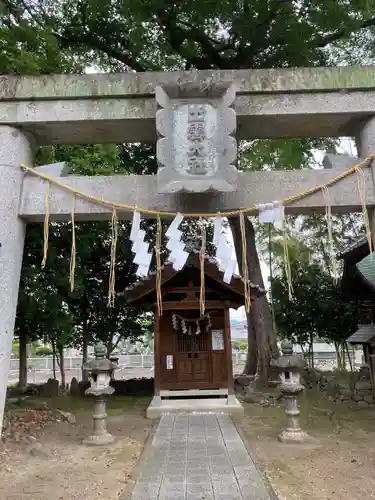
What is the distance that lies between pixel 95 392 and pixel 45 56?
6309mm

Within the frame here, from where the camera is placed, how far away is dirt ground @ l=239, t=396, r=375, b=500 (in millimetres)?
4855

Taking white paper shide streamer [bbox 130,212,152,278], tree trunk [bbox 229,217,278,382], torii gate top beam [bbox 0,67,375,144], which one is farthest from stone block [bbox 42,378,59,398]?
torii gate top beam [bbox 0,67,375,144]

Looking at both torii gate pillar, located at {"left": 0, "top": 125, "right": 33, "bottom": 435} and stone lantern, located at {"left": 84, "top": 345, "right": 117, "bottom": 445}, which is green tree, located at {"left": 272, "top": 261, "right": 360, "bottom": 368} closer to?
stone lantern, located at {"left": 84, "top": 345, "right": 117, "bottom": 445}

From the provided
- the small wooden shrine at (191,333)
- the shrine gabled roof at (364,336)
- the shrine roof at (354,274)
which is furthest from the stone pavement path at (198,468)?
the shrine roof at (354,274)

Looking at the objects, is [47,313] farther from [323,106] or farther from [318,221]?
[318,221]

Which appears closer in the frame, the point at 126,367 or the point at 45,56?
the point at 45,56

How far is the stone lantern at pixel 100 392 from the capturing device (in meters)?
7.24

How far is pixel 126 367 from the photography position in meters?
29.5

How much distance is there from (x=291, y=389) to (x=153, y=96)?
5.16 meters

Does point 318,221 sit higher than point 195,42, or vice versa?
point 195,42

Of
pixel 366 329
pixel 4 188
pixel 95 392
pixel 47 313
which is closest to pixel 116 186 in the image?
pixel 4 188

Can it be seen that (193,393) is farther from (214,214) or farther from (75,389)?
(214,214)

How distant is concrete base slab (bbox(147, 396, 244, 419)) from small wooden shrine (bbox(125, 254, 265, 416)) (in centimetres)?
29

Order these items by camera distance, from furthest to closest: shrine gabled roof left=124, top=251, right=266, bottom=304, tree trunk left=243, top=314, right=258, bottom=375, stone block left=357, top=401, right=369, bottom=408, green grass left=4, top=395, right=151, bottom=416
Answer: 1. tree trunk left=243, top=314, right=258, bottom=375
2. stone block left=357, top=401, right=369, bottom=408
3. green grass left=4, top=395, right=151, bottom=416
4. shrine gabled roof left=124, top=251, right=266, bottom=304
